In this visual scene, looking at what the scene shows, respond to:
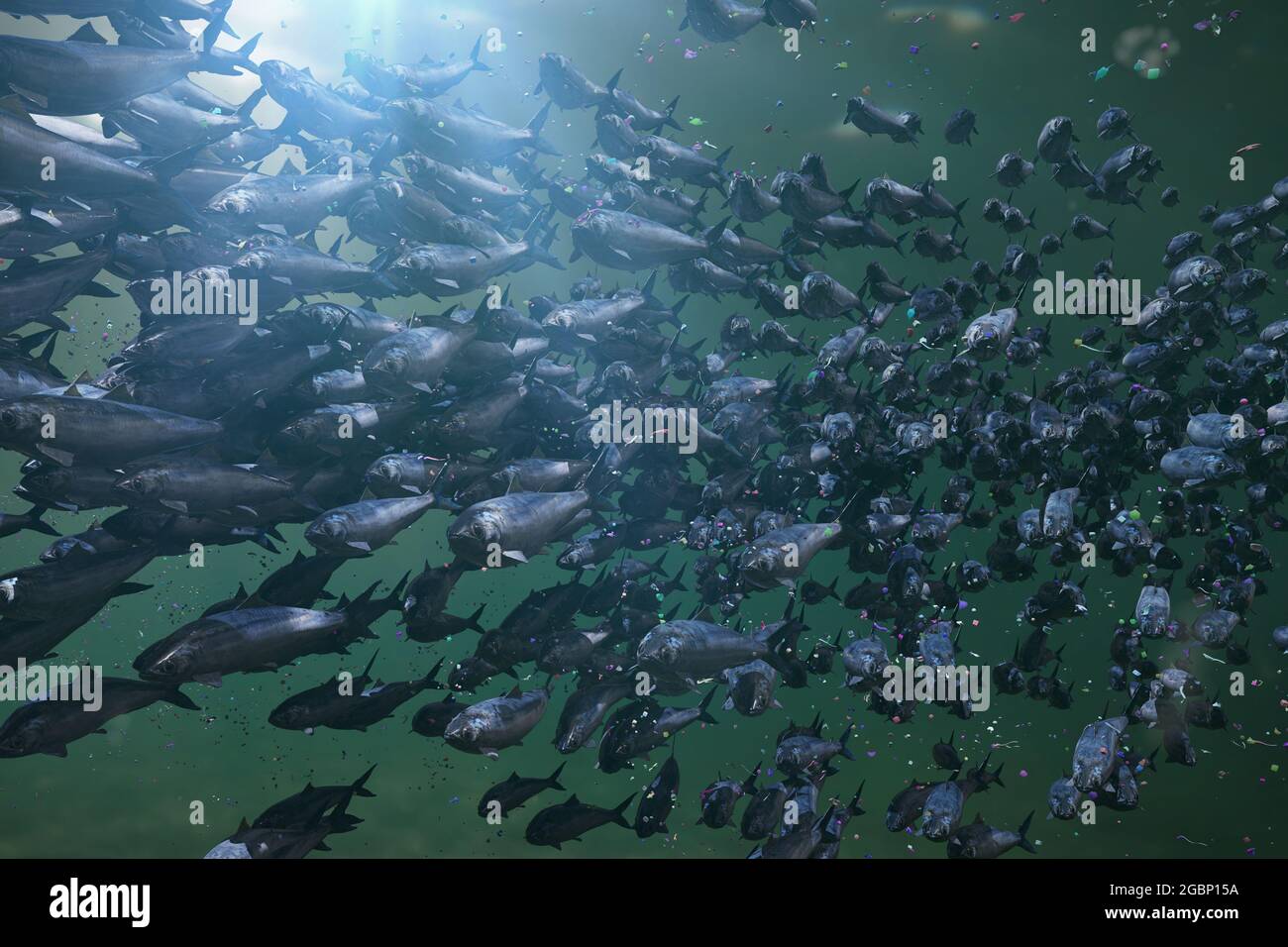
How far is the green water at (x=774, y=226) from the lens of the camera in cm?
942

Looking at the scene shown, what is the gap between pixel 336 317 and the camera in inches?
187

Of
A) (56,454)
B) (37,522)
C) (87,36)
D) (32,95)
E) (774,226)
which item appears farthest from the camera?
(774,226)

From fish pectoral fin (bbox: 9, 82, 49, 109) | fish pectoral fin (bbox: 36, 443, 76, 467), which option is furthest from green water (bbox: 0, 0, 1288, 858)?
fish pectoral fin (bbox: 36, 443, 76, 467)

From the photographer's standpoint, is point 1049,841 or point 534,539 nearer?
point 534,539

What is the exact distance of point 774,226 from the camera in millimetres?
18594

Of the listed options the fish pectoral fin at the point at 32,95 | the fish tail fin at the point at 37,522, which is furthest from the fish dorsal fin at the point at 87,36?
the fish tail fin at the point at 37,522

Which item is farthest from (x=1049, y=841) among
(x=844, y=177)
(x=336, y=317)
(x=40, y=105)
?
(x=40, y=105)

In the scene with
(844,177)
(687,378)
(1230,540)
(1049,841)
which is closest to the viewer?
(687,378)

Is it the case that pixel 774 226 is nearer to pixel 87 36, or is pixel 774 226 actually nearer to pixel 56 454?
pixel 87 36

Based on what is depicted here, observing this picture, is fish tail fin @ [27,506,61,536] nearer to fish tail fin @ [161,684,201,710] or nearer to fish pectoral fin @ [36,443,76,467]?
fish pectoral fin @ [36,443,76,467]

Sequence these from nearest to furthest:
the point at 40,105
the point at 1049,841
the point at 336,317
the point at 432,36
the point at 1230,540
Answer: the point at 40,105 < the point at 336,317 < the point at 1230,540 < the point at 432,36 < the point at 1049,841

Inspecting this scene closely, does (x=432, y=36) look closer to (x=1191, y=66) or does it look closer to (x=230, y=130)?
(x=230, y=130)

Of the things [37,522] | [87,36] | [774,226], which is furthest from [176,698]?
[774,226]

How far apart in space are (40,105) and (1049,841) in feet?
62.7
